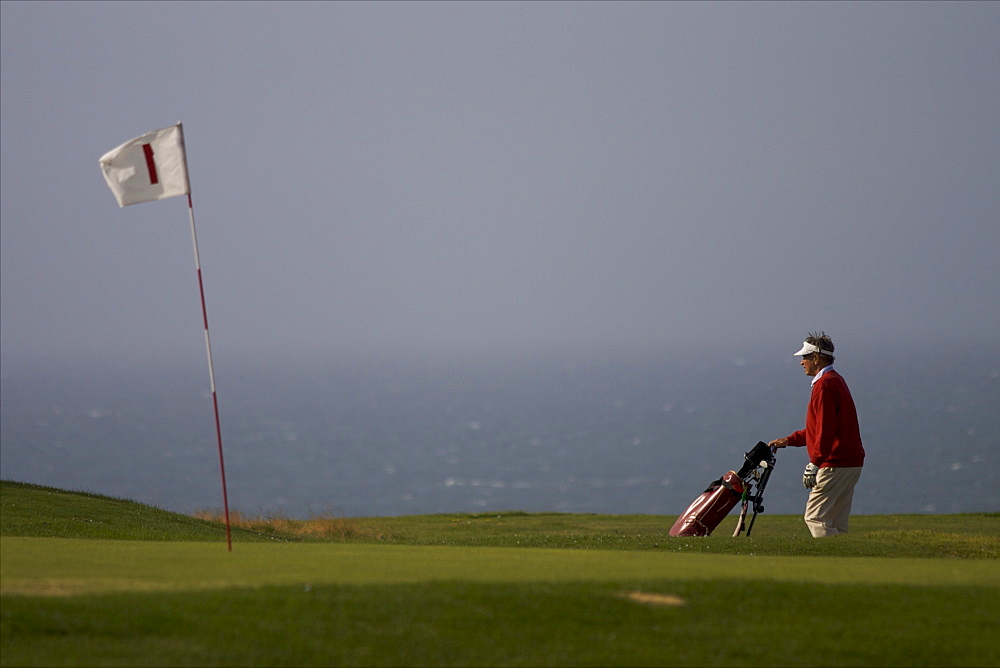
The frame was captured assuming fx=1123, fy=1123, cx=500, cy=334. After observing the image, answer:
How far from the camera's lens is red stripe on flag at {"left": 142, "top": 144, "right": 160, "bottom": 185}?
41.3 ft

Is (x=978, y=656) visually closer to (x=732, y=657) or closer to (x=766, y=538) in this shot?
(x=732, y=657)

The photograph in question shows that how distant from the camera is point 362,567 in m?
9.98

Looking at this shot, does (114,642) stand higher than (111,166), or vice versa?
(111,166)

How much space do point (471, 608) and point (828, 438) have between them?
8.03 metres

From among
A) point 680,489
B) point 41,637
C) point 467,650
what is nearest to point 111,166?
point 41,637

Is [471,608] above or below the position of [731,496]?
above

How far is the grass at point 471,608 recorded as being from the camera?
7.98 metres

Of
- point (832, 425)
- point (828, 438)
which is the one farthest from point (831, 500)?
point (832, 425)

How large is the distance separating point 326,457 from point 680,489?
197ft

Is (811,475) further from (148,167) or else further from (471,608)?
(148,167)

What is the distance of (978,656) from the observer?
28.2 ft

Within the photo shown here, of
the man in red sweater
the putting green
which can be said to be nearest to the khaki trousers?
the man in red sweater

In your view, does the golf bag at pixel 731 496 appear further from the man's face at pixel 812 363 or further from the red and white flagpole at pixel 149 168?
the red and white flagpole at pixel 149 168

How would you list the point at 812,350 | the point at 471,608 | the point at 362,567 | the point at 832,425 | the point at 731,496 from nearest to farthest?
the point at 471,608 < the point at 362,567 < the point at 832,425 < the point at 812,350 < the point at 731,496
